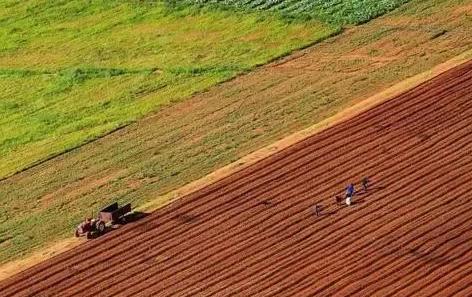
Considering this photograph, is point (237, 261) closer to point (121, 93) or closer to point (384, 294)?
point (384, 294)

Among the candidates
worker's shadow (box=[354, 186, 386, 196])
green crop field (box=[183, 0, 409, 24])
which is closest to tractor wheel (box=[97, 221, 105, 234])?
worker's shadow (box=[354, 186, 386, 196])

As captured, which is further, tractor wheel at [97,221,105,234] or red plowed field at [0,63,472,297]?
tractor wheel at [97,221,105,234]

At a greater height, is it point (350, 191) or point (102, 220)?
point (102, 220)

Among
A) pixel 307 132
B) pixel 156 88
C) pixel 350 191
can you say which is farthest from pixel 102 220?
pixel 156 88

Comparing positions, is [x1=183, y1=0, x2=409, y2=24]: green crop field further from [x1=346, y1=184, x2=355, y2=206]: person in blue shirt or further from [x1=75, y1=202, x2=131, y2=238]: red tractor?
[x1=75, y1=202, x2=131, y2=238]: red tractor

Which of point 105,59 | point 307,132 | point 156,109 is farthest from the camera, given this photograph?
point 105,59

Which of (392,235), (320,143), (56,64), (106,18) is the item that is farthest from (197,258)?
(106,18)

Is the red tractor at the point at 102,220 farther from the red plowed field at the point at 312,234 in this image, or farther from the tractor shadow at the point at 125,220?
the red plowed field at the point at 312,234

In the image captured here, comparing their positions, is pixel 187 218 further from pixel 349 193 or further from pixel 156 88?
pixel 156 88
